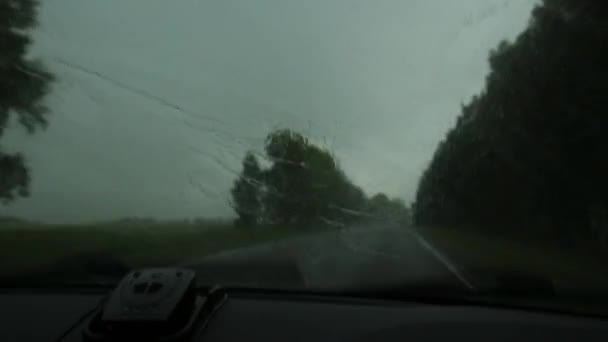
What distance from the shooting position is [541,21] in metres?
12.0

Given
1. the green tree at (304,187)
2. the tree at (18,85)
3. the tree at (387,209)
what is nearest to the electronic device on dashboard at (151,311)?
the green tree at (304,187)

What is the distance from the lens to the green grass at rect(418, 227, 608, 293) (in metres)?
6.44

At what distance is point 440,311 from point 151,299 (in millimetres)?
1860

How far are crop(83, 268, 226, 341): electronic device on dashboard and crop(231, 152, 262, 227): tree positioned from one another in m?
4.58

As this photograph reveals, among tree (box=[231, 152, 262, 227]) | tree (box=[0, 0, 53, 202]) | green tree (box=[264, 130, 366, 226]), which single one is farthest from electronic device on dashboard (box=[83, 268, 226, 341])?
tree (box=[0, 0, 53, 202])

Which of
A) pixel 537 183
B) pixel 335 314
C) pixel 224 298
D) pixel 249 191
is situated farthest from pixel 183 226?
pixel 537 183

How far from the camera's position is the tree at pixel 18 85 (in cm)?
834

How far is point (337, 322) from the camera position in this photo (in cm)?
367

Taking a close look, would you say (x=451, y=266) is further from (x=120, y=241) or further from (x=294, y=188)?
(x=120, y=241)

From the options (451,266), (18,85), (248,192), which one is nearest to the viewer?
(248,192)

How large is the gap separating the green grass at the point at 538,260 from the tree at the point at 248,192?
3071 millimetres

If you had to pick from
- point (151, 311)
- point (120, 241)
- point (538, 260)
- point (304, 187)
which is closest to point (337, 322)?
point (151, 311)

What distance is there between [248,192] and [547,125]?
836 centimetres

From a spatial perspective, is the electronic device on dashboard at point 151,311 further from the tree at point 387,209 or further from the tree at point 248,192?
the tree at point 387,209
